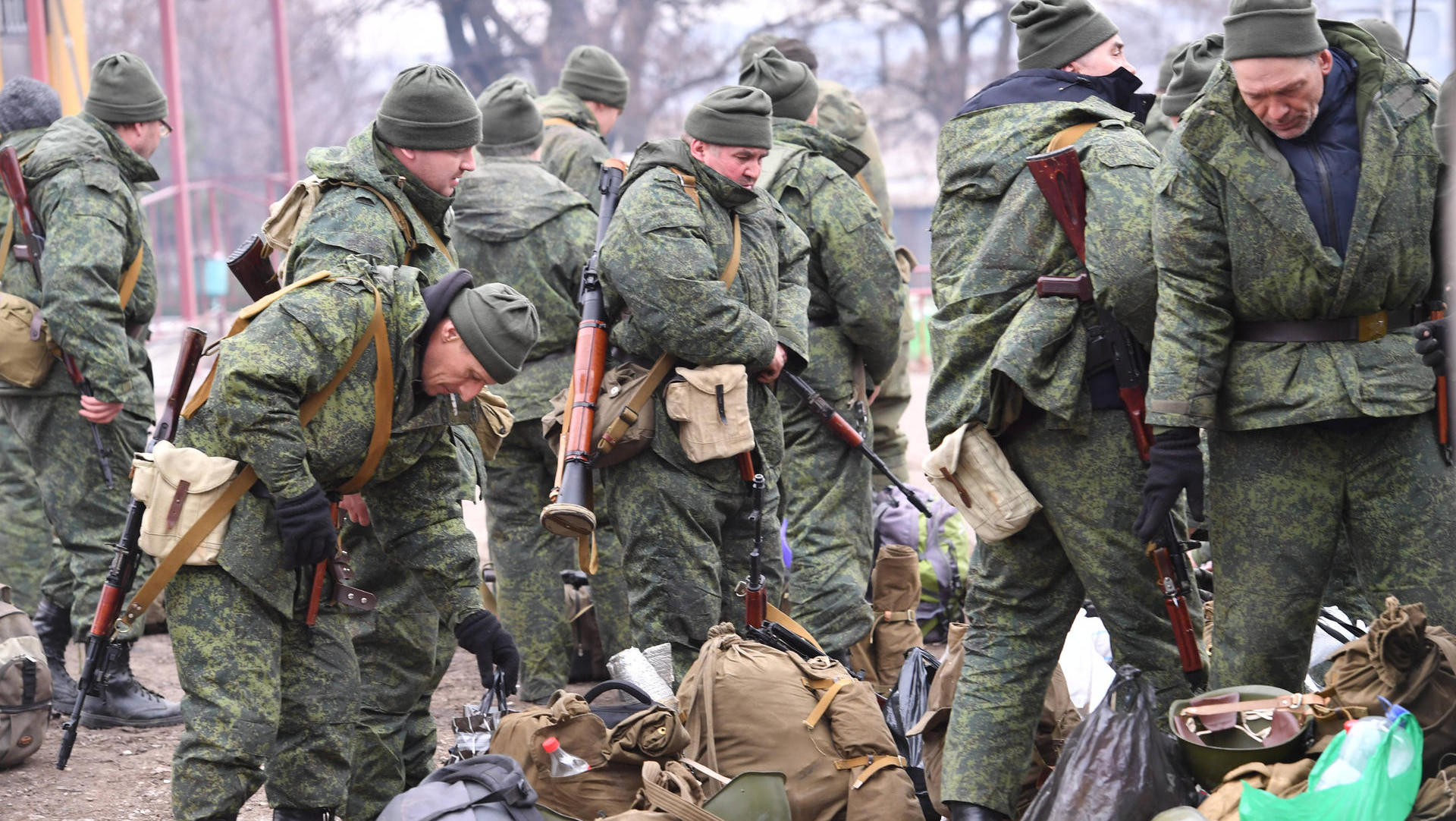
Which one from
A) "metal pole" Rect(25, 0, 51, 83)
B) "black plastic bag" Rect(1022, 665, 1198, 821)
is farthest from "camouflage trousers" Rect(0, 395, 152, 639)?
"metal pole" Rect(25, 0, 51, 83)

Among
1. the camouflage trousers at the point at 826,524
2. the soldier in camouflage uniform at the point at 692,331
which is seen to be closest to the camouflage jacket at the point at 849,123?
the camouflage trousers at the point at 826,524

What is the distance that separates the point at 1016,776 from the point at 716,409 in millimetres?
1513

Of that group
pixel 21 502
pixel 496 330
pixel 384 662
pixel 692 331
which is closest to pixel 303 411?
pixel 496 330

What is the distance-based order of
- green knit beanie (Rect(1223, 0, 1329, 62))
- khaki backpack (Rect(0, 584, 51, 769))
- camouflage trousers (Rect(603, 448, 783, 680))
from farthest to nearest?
khaki backpack (Rect(0, 584, 51, 769)) → camouflage trousers (Rect(603, 448, 783, 680)) → green knit beanie (Rect(1223, 0, 1329, 62))

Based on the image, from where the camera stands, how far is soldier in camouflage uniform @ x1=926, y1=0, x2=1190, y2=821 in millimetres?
3910

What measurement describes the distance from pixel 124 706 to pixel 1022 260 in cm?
387

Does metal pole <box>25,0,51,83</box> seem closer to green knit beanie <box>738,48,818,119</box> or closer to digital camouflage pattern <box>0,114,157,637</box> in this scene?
digital camouflage pattern <box>0,114,157,637</box>

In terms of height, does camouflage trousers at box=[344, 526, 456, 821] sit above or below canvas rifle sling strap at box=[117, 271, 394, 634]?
below

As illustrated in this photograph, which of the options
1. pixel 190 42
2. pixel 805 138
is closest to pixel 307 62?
pixel 190 42

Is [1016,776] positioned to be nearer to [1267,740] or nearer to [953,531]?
[1267,740]

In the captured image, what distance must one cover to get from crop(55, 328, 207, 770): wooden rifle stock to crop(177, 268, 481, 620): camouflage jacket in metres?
0.39

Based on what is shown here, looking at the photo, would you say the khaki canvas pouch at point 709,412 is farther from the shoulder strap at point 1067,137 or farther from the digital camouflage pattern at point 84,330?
the digital camouflage pattern at point 84,330

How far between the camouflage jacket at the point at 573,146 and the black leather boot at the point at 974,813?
3.91m

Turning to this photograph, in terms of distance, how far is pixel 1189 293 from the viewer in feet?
12.1
